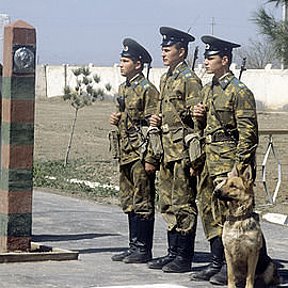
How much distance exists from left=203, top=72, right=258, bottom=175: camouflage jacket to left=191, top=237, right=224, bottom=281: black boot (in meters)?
0.66

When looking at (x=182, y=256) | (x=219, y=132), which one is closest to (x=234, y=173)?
(x=219, y=132)

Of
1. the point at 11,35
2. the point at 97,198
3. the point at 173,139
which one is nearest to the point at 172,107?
the point at 173,139

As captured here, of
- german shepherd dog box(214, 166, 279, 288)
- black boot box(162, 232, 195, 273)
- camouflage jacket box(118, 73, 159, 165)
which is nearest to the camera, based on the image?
german shepherd dog box(214, 166, 279, 288)

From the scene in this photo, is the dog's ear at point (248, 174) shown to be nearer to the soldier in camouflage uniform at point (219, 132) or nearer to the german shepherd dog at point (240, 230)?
the german shepherd dog at point (240, 230)

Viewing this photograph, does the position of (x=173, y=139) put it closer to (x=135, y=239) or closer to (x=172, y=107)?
(x=172, y=107)

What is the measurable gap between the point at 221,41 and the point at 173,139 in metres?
1.05

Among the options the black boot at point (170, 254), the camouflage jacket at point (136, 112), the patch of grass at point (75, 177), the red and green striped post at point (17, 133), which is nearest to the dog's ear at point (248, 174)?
the black boot at point (170, 254)

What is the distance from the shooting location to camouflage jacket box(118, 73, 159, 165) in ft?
34.8

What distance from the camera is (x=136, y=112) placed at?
10.7 m

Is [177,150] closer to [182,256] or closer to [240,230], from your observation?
[182,256]

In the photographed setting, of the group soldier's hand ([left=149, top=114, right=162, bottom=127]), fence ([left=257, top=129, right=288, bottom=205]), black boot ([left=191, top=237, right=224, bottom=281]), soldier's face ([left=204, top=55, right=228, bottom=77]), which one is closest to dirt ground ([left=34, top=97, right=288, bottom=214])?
fence ([left=257, top=129, right=288, bottom=205])

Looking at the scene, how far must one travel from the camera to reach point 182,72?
33.4ft

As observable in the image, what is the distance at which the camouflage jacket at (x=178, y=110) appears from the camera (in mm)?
10086

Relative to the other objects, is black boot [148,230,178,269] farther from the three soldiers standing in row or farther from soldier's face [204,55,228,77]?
soldier's face [204,55,228,77]
